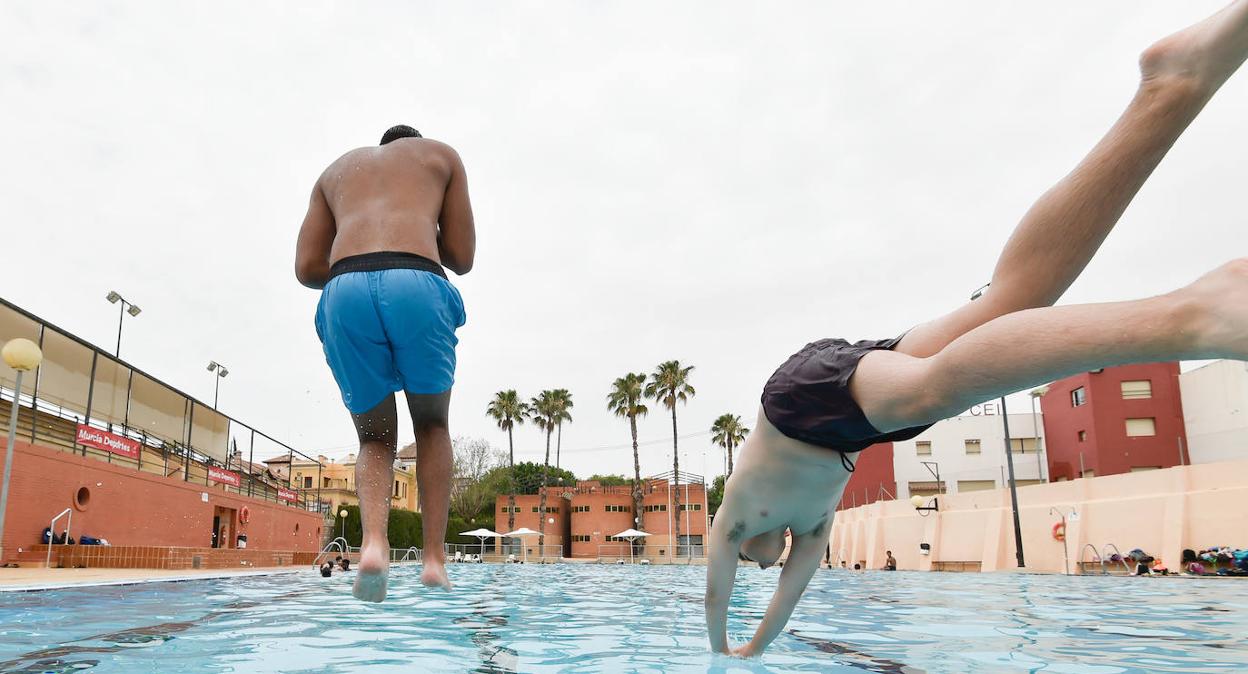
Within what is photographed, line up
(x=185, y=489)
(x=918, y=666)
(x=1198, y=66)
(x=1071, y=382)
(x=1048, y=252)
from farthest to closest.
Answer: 1. (x=1071, y=382)
2. (x=185, y=489)
3. (x=918, y=666)
4. (x=1048, y=252)
5. (x=1198, y=66)

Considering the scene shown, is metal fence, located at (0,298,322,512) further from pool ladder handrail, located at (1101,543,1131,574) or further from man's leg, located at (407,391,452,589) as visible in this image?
pool ladder handrail, located at (1101,543,1131,574)

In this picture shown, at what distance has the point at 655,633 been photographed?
4.40m

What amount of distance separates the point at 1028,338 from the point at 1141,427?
3921 cm

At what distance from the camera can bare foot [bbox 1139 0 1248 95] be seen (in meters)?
1.70

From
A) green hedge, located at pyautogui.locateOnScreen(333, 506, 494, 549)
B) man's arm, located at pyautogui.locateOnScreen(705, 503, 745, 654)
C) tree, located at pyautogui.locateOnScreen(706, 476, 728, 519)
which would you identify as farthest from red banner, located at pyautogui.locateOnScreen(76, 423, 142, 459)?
tree, located at pyautogui.locateOnScreen(706, 476, 728, 519)

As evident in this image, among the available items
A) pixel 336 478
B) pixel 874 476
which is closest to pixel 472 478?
pixel 336 478

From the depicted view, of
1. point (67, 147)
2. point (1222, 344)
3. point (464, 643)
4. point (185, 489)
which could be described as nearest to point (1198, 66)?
point (1222, 344)

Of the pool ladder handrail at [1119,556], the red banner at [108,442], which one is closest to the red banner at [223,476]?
the red banner at [108,442]

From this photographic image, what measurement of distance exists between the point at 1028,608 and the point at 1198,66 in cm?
634

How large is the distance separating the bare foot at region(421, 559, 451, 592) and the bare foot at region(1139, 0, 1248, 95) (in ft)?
9.26

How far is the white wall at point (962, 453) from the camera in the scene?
42.2 meters

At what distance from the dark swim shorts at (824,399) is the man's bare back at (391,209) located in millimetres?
1435

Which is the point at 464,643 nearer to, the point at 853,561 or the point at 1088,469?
the point at 853,561

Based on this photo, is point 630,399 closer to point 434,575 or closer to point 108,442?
point 108,442
